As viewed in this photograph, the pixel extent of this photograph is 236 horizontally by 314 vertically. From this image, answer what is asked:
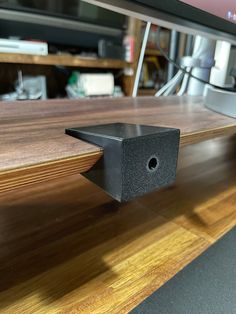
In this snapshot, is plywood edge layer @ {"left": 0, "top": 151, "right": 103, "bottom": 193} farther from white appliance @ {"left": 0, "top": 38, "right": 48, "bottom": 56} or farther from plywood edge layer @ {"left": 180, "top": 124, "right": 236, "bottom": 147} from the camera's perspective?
white appliance @ {"left": 0, "top": 38, "right": 48, "bottom": 56}

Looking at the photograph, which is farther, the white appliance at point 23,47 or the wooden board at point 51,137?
the white appliance at point 23,47

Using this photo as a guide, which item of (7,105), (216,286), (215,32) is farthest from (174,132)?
(215,32)

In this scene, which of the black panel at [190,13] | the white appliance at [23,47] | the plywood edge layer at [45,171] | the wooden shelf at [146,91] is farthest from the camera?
the wooden shelf at [146,91]

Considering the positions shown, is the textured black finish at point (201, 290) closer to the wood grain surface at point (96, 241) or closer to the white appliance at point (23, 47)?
the wood grain surface at point (96, 241)

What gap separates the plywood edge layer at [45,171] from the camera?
0.78 ft

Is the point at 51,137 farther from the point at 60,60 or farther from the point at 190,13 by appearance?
the point at 60,60

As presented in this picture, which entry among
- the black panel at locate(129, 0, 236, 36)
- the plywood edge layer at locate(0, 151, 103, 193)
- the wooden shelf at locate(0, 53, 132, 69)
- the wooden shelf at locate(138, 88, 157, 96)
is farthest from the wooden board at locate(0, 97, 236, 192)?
the wooden shelf at locate(138, 88, 157, 96)

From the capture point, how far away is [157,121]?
483 mm

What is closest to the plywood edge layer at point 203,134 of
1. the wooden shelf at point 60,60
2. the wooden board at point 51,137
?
the wooden board at point 51,137

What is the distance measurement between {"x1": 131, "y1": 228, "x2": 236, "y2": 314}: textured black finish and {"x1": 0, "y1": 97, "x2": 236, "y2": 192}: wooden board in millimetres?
226

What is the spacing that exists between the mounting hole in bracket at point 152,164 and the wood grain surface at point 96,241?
0.68 ft

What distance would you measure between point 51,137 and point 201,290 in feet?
1.10

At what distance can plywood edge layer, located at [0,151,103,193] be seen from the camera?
0.24 metres

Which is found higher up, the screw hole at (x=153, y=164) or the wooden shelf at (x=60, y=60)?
the wooden shelf at (x=60, y=60)
